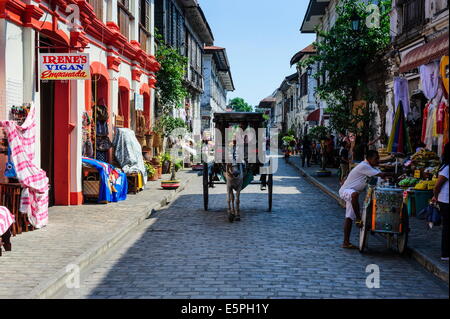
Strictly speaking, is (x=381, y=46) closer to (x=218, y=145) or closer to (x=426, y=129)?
(x=426, y=129)

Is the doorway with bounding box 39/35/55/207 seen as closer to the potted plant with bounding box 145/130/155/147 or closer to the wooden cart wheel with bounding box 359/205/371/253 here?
the wooden cart wheel with bounding box 359/205/371/253

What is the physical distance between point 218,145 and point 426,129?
447 cm

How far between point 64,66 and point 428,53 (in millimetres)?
6517

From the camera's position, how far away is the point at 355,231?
10.4m

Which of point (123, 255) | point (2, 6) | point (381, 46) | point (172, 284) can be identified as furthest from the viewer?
point (381, 46)

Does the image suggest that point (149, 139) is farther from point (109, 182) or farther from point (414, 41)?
point (414, 41)

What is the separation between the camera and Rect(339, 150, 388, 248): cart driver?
833cm

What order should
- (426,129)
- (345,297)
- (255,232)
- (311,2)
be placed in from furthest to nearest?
1. (311,2)
2. (426,129)
3. (255,232)
4. (345,297)

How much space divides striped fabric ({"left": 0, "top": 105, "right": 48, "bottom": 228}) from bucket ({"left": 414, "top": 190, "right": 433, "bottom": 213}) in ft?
24.1

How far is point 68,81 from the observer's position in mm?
12125

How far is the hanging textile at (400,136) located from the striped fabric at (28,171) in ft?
25.8

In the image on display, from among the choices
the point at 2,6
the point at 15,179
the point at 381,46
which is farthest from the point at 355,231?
the point at 381,46

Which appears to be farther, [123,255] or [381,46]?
[381,46]

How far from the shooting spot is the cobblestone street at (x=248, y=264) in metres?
6.10
